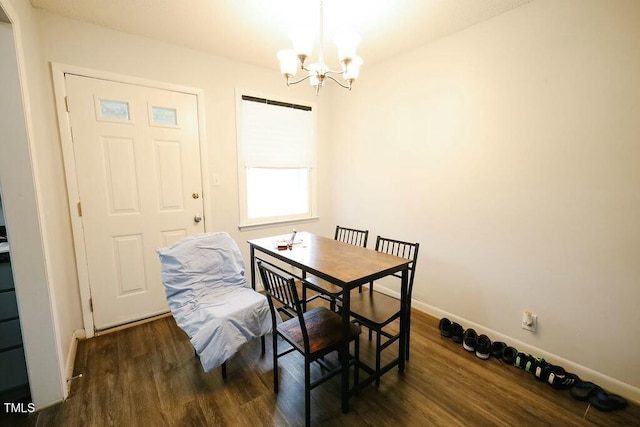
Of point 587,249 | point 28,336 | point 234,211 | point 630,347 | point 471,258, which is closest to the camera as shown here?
point 28,336

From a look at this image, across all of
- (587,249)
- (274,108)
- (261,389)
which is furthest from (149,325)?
(587,249)

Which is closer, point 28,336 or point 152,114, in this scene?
point 28,336

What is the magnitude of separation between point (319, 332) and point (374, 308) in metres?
0.45

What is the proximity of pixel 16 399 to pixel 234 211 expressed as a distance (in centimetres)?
193

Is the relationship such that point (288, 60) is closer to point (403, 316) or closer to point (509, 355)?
point (403, 316)

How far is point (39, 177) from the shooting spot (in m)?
1.59

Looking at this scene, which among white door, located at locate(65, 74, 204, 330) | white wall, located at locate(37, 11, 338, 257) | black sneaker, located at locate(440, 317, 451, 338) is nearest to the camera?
white wall, located at locate(37, 11, 338, 257)

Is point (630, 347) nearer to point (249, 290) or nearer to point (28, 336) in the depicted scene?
point (249, 290)

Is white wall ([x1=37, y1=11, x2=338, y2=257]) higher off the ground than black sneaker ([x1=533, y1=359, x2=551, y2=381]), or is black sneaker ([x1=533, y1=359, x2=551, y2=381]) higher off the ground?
white wall ([x1=37, y1=11, x2=338, y2=257])

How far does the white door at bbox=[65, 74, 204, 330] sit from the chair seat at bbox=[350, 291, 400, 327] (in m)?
1.73

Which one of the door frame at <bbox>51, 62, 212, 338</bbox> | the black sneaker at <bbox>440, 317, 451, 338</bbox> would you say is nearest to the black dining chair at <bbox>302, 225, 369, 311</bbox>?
the black sneaker at <bbox>440, 317, 451, 338</bbox>

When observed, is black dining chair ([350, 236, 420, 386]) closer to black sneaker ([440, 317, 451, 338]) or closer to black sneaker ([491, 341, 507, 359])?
black sneaker ([440, 317, 451, 338])

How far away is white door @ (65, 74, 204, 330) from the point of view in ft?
7.34

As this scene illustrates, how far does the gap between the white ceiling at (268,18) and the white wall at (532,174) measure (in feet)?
0.77
